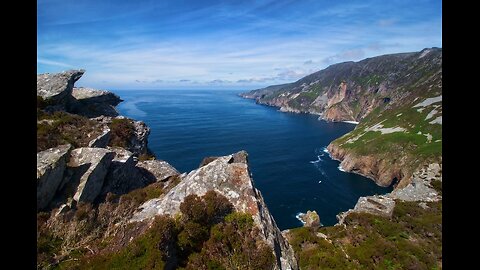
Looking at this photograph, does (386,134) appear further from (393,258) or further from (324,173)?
(393,258)

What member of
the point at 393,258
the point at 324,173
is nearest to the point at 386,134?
the point at 324,173

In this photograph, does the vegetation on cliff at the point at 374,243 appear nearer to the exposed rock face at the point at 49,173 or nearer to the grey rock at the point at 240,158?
the grey rock at the point at 240,158

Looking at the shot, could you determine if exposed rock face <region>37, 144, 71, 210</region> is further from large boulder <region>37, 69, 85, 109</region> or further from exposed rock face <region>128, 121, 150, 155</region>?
large boulder <region>37, 69, 85, 109</region>

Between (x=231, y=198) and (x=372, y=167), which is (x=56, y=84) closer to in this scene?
(x=231, y=198)

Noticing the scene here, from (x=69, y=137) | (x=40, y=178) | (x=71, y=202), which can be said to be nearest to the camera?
(x=40, y=178)

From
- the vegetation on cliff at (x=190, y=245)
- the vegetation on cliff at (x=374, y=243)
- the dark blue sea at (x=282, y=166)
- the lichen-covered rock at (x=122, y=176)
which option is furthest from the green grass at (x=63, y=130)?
the dark blue sea at (x=282, y=166)
